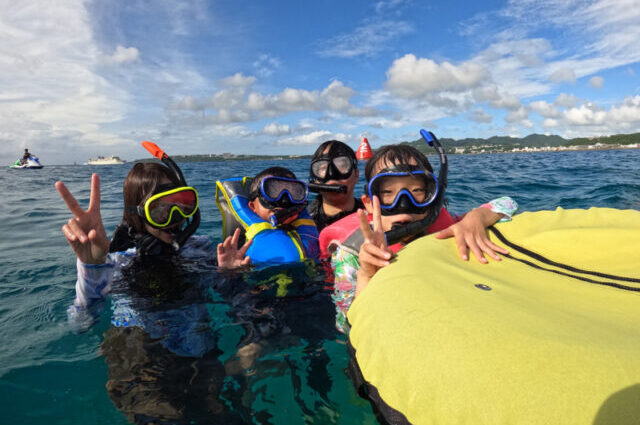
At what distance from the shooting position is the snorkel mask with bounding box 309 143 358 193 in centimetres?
443

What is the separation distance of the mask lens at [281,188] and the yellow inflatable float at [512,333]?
2334mm

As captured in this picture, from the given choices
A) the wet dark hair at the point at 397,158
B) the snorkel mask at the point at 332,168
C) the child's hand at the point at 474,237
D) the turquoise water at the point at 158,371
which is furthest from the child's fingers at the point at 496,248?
the snorkel mask at the point at 332,168

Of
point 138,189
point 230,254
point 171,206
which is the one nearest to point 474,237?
point 230,254

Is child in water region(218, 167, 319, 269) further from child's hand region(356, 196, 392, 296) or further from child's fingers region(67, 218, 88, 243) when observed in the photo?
child's hand region(356, 196, 392, 296)

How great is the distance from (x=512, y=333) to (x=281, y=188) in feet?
10.4

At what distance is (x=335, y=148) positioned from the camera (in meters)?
4.56

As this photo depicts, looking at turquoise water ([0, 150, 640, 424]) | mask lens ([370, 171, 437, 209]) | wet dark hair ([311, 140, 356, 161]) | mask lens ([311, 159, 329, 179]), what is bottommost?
turquoise water ([0, 150, 640, 424])

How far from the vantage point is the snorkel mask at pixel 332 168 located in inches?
175

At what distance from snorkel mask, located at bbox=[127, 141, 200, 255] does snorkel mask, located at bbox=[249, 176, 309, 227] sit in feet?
3.02

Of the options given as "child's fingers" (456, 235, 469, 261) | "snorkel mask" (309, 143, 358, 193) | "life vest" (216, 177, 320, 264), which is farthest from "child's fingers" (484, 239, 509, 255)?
"snorkel mask" (309, 143, 358, 193)

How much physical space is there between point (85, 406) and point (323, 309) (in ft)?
5.59

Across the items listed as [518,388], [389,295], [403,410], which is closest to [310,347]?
[389,295]

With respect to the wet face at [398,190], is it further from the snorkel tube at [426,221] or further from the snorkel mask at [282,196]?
the snorkel mask at [282,196]

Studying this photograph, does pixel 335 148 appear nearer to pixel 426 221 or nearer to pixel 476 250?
pixel 426 221
